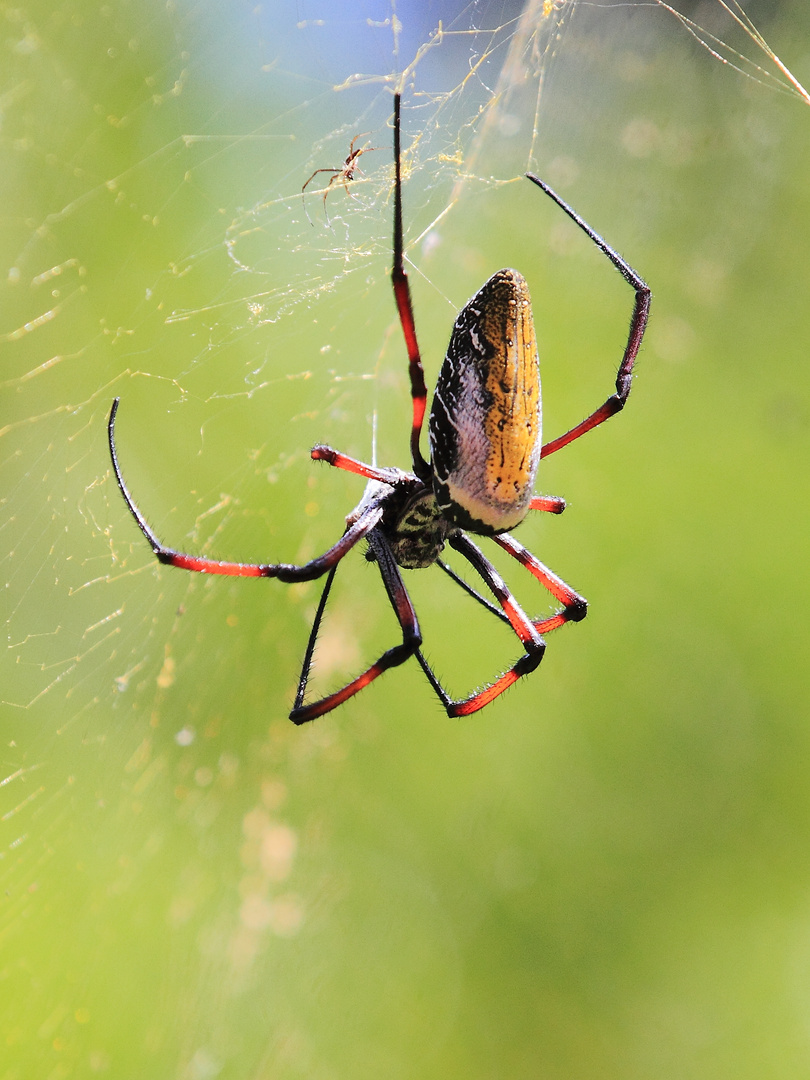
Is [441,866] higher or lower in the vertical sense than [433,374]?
lower

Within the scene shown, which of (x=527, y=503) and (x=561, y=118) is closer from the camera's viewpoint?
(x=527, y=503)

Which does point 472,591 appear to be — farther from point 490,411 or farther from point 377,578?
point 377,578

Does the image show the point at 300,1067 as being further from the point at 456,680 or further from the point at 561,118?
the point at 561,118

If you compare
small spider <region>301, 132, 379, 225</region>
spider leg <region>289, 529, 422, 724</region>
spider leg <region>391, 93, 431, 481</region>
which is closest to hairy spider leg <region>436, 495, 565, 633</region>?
spider leg <region>289, 529, 422, 724</region>

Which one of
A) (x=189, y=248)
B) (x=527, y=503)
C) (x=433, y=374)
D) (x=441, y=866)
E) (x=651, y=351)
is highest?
(x=189, y=248)

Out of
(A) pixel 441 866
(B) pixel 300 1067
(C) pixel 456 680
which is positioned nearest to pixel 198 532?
(C) pixel 456 680

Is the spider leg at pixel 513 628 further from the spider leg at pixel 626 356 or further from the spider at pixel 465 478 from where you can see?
the spider leg at pixel 626 356

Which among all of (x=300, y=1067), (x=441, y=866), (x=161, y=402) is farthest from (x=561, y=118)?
(x=300, y=1067)

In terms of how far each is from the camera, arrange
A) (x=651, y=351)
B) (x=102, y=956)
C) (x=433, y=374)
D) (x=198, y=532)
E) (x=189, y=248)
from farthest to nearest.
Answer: (x=651, y=351), (x=102, y=956), (x=198, y=532), (x=189, y=248), (x=433, y=374)

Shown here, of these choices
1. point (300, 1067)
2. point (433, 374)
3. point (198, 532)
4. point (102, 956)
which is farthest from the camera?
point (300, 1067)
